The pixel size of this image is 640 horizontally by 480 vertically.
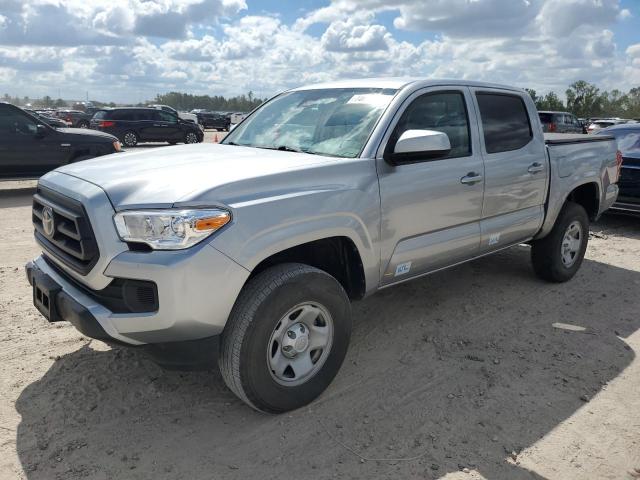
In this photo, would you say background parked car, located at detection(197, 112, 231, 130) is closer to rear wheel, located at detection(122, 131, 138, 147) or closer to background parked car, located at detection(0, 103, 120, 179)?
rear wheel, located at detection(122, 131, 138, 147)

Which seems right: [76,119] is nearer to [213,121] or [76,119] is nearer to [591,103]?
[213,121]

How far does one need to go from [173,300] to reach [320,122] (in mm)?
1881

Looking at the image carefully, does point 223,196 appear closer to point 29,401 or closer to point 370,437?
point 370,437

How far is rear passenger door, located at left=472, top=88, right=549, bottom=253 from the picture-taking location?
436cm

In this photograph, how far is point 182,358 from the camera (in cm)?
271

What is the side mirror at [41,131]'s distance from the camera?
417 inches

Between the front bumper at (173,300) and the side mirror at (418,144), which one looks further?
the side mirror at (418,144)

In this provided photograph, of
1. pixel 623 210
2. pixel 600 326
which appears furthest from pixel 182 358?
pixel 623 210

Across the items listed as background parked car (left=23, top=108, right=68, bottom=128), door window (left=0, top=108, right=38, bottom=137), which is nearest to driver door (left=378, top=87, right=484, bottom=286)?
door window (left=0, top=108, right=38, bottom=137)

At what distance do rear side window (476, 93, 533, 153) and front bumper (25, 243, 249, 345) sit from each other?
2661 millimetres

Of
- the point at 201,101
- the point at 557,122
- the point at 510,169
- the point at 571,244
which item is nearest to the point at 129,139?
the point at 557,122

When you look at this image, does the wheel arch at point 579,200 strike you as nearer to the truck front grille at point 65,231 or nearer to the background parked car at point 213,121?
the truck front grille at point 65,231

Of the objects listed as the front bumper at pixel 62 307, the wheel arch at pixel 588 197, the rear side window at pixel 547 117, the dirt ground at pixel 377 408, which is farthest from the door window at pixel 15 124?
the rear side window at pixel 547 117

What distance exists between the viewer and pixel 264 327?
2.83 meters
